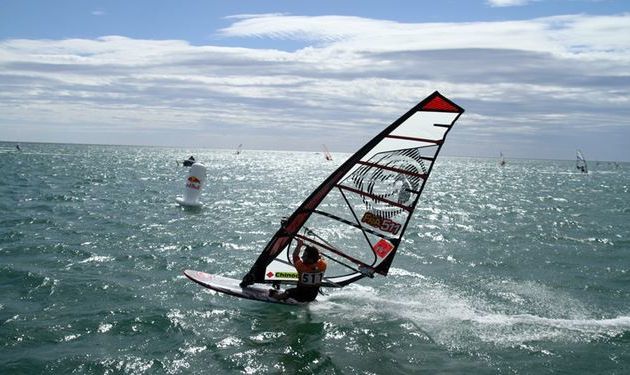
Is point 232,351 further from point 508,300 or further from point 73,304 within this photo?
point 508,300

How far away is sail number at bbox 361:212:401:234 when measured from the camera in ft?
31.1

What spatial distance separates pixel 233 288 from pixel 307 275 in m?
1.46

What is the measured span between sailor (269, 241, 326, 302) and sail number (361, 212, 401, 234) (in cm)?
105

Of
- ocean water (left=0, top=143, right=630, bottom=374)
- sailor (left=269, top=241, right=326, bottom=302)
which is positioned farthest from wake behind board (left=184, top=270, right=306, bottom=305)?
ocean water (left=0, top=143, right=630, bottom=374)

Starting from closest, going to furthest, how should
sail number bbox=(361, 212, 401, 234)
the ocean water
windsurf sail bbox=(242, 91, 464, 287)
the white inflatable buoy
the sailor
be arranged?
1. the ocean water
2. windsurf sail bbox=(242, 91, 464, 287)
3. the sailor
4. sail number bbox=(361, 212, 401, 234)
5. the white inflatable buoy

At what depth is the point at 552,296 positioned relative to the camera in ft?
36.5

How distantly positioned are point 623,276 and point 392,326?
6.98m

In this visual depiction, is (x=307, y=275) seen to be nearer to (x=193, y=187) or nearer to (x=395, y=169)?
(x=395, y=169)

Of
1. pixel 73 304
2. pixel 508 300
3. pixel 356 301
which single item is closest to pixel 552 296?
pixel 508 300

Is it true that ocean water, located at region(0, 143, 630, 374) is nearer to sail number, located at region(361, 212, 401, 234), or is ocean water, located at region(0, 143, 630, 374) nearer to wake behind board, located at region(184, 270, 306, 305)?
wake behind board, located at region(184, 270, 306, 305)

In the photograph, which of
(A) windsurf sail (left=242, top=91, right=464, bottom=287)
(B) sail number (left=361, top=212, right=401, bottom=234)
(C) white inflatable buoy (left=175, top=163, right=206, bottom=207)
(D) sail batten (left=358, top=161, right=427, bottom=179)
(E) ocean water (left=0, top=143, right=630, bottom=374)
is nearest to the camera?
(E) ocean water (left=0, top=143, right=630, bottom=374)

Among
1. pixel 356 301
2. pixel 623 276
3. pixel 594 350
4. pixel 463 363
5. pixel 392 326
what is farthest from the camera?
pixel 623 276

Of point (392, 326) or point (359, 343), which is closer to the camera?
point (359, 343)

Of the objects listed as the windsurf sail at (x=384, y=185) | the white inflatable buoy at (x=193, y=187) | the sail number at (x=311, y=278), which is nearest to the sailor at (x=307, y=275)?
the sail number at (x=311, y=278)
